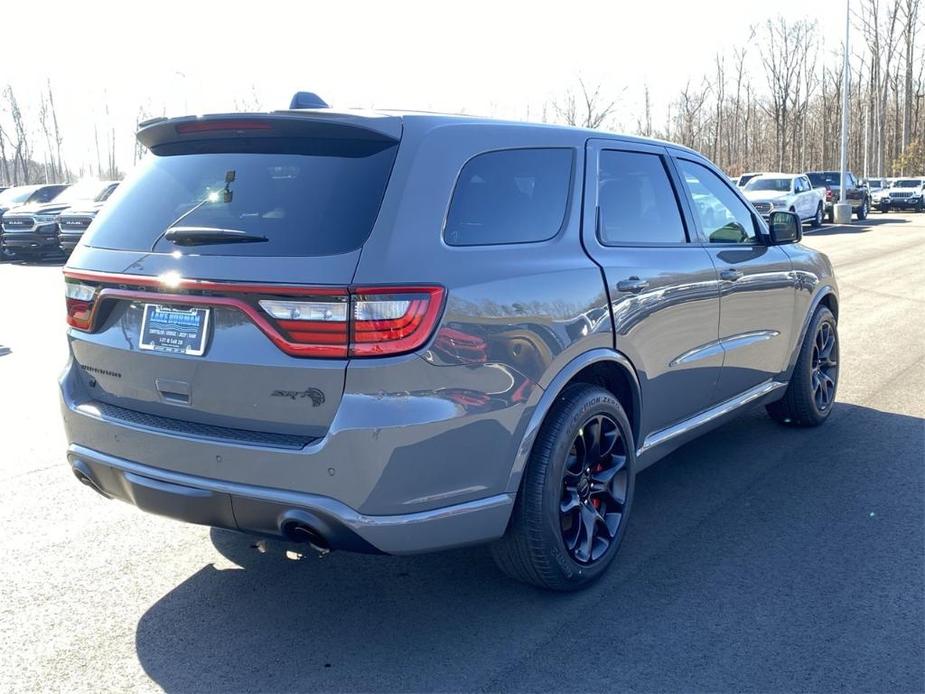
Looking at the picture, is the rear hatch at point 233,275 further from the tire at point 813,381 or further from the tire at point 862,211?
the tire at point 862,211

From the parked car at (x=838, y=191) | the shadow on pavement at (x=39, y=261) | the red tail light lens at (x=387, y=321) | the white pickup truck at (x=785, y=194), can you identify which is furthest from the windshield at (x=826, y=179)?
the red tail light lens at (x=387, y=321)

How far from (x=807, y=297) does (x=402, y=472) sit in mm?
3857

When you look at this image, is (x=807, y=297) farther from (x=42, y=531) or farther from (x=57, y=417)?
(x=57, y=417)

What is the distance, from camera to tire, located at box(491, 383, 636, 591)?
3.50 metres

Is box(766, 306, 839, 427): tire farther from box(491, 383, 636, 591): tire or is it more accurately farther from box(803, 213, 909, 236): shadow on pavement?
box(803, 213, 909, 236): shadow on pavement

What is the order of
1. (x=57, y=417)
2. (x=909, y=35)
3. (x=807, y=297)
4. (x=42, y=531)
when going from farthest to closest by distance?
1. (x=909, y=35)
2. (x=57, y=417)
3. (x=807, y=297)
4. (x=42, y=531)

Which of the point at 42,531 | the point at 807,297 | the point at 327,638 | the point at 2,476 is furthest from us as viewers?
the point at 807,297

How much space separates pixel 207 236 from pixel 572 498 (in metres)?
1.74

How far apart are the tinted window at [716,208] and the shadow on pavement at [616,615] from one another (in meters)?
1.45

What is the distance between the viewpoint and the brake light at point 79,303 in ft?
11.8

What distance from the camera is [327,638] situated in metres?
3.45

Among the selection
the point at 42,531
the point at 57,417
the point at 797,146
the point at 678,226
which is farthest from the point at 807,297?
the point at 797,146

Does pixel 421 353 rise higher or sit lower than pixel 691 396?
higher

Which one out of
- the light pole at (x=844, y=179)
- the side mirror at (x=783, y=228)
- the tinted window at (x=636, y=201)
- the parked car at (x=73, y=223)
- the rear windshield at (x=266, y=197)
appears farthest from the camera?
the light pole at (x=844, y=179)
